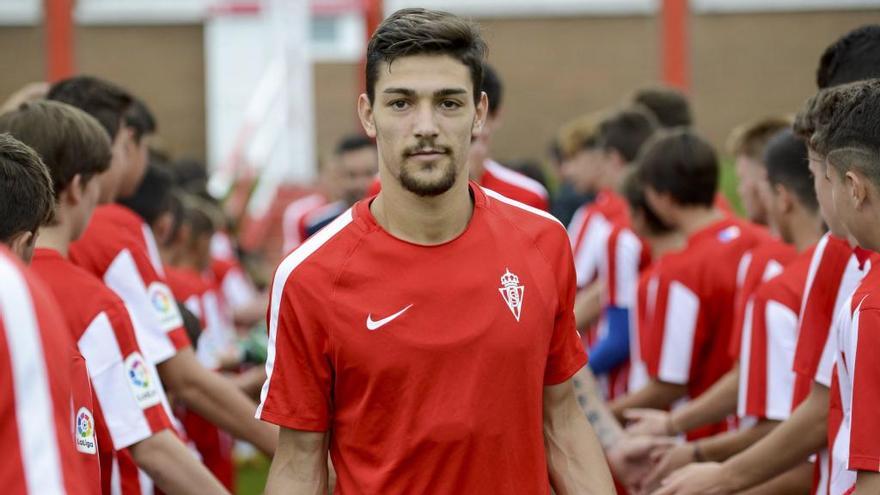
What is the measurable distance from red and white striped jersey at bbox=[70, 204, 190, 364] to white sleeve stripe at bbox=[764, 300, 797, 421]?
1.95 meters

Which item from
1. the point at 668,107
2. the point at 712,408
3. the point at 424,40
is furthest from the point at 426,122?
the point at 668,107

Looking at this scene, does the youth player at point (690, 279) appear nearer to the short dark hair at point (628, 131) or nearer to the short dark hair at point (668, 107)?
the short dark hair at point (628, 131)

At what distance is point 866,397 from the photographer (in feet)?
9.49

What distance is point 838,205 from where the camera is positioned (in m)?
3.07

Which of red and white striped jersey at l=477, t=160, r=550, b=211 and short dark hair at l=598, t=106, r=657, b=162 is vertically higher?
red and white striped jersey at l=477, t=160, r=550, b=211

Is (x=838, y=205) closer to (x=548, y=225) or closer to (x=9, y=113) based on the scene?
(x=548, y=225)

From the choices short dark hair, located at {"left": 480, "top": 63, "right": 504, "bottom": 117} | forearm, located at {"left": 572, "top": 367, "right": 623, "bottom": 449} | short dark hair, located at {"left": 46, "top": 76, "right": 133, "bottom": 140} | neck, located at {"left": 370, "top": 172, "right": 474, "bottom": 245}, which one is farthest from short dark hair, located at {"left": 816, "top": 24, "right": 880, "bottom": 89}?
short dark hair, located at {"left": 46, "top": 76, "right": 133, "bottom": 140}

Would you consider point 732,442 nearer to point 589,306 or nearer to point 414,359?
point 414,359

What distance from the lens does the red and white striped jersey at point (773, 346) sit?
4.24 meters

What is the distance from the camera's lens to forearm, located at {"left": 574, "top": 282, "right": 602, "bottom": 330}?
7.20m

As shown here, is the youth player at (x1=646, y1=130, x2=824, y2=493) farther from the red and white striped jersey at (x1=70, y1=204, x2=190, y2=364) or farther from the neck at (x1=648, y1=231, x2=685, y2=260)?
the red and white striped jersey at (x1=70, y1=204, x2=190, y2=364)

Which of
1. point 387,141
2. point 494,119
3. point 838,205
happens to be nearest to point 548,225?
point 387,141

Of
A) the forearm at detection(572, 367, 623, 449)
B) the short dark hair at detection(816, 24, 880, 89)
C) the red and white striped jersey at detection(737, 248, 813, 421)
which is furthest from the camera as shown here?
the forearm at detection(572, 367, 623, 449)

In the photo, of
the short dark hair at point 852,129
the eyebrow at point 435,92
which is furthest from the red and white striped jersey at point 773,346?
the eyebrow at point 435,92
